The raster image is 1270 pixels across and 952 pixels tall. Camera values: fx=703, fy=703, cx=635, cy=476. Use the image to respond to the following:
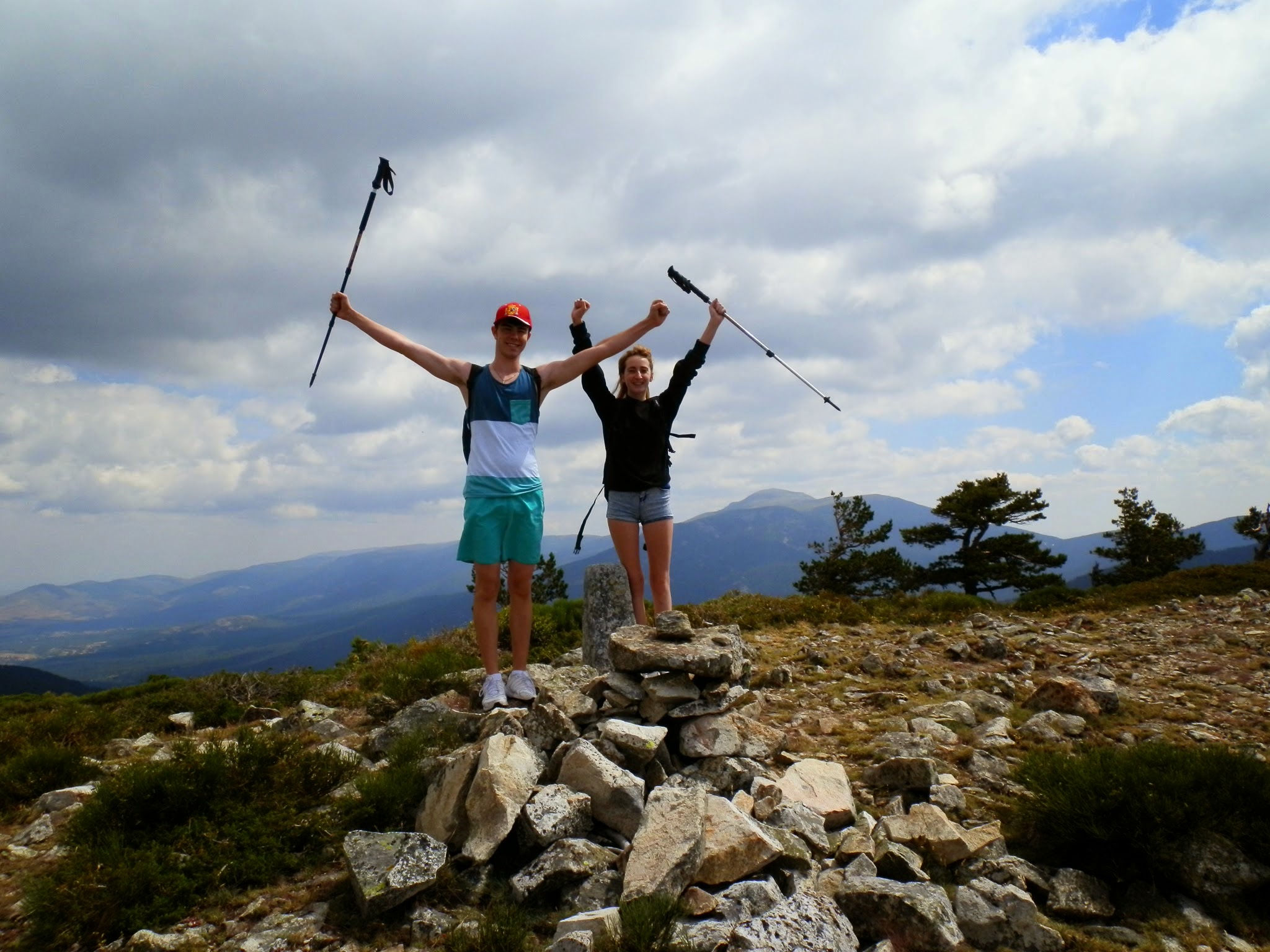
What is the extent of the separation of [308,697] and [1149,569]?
1665 inches

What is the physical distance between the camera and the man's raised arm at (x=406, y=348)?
19.1 ft

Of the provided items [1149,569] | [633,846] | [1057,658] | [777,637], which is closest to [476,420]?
[633,846]

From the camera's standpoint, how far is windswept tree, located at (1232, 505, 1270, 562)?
122 ft

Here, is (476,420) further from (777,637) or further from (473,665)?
(777,637)

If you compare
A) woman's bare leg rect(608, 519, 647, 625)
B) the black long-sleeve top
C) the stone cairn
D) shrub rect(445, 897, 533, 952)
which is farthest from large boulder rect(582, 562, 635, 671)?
shrub rect(445, 897, 533, 952)

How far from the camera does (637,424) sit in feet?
23.1

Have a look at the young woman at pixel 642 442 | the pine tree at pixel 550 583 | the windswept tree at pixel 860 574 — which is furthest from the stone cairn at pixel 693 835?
the windswept tree at pixel 860 574

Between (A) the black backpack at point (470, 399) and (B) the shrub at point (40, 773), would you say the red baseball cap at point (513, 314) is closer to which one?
(A) the black backpack at point (470, 399)

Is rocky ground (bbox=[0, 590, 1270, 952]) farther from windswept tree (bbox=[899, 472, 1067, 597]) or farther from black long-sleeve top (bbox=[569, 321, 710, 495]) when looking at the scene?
windswept tree (bbox=[899, 472, 1067, 597])

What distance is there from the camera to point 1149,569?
123 ft

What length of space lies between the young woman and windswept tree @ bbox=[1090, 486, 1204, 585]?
128ft

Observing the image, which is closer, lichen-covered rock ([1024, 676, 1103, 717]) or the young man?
the young man

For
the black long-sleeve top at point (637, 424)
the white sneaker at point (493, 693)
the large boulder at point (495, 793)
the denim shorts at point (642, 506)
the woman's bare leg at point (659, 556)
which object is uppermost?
the black long-sleeve top at point (637, 424)

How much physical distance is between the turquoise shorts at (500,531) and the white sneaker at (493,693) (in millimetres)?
1095
